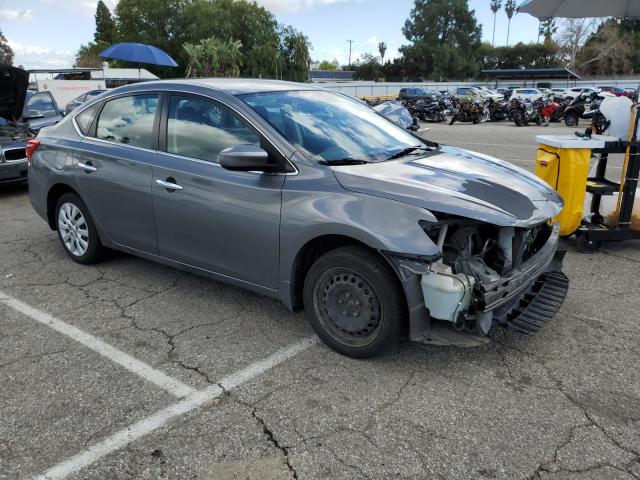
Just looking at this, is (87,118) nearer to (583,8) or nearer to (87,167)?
(87,167)

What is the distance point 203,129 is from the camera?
3736mm

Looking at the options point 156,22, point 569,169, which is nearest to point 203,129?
point 569,169

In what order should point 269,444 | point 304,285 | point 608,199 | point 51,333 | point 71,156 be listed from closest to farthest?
point 269,444 → point 304,285 → point 51,333 → point 71,156 → point 608,199

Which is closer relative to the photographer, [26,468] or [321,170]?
[26,468]

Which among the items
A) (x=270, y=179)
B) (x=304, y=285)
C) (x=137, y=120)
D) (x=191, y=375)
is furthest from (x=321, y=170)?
(x=137, y=120)

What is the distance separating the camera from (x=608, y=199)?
18.2 ft

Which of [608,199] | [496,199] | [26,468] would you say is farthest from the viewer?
[608,199]

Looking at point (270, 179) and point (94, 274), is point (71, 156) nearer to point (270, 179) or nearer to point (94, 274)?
point (94, 274)

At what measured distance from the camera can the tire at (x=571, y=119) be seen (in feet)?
73.6

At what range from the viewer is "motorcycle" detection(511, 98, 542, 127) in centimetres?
2241

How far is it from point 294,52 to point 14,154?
65198 mm

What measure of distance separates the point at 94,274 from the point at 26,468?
2.60 meters

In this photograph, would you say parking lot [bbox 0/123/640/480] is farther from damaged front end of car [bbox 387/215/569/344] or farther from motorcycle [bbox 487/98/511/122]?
motorcycle [bbox 487/98/511/122]

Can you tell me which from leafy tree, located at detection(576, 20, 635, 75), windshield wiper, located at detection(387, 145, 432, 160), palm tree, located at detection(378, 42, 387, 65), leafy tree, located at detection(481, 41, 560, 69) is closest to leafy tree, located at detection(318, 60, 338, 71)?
palm tree, located at detection(378, 42, 387, 65)
